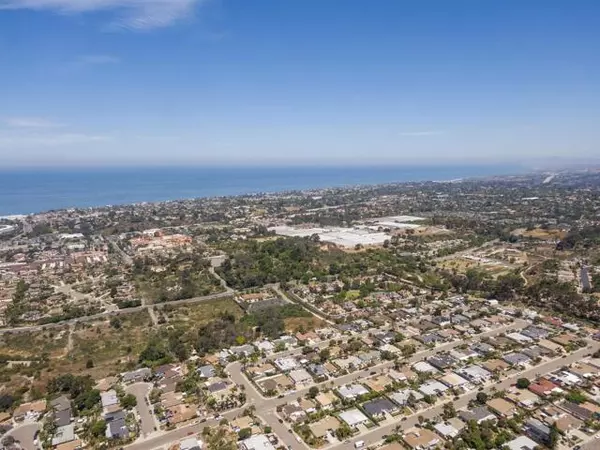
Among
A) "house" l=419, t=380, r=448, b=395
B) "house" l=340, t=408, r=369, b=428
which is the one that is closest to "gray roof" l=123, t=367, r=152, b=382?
"house" l=340, t=408, r=369, b=428

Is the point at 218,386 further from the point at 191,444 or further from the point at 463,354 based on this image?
the point at 463,354

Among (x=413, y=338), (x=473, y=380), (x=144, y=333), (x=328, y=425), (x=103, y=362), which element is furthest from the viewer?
(x=144, y=333)

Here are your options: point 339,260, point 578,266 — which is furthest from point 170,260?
point 578,266

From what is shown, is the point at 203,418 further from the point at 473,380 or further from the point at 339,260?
the point at 339,260

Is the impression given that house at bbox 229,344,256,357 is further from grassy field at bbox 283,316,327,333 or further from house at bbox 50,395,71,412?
house at bbox 50,395,71,412

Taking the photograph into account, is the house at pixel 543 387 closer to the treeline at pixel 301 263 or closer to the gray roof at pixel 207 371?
the gray roof at pixel 207 371

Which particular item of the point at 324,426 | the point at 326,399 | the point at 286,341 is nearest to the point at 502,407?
the point at 326,399

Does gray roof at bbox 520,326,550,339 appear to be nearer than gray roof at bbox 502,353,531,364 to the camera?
No
